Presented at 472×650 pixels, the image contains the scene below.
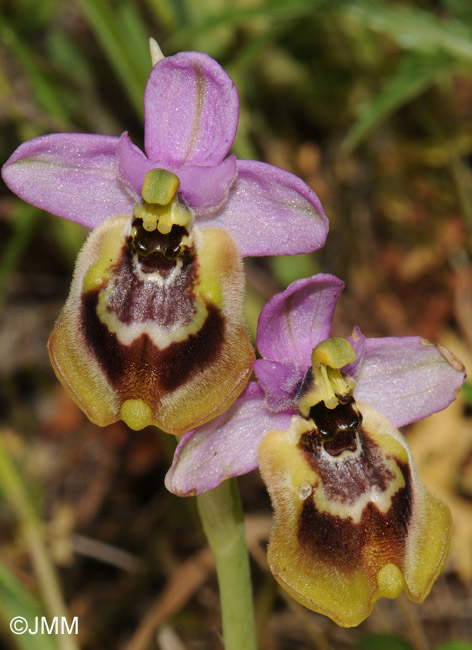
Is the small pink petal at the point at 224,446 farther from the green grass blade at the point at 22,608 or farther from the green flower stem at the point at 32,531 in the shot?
the green flower stem at the point at 32,531

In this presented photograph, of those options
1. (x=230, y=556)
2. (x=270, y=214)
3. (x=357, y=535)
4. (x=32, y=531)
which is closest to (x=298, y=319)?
(x=270, y=214)

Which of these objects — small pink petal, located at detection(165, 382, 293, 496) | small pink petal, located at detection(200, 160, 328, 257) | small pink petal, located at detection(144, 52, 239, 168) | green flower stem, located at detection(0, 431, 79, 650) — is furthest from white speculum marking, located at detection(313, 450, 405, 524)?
green flower stem, located at detection(0, 431, 79, 650)

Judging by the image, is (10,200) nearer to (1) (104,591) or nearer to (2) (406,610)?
(1) (104,591)

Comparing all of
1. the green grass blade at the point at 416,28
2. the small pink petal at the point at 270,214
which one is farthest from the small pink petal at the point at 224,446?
the green grass blade at the point at 416,28

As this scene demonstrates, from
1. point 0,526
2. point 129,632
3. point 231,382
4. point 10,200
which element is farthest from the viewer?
point 10,200

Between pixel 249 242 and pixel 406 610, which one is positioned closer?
pixel 249 242

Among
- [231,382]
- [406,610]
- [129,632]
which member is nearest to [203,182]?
[231,382]
